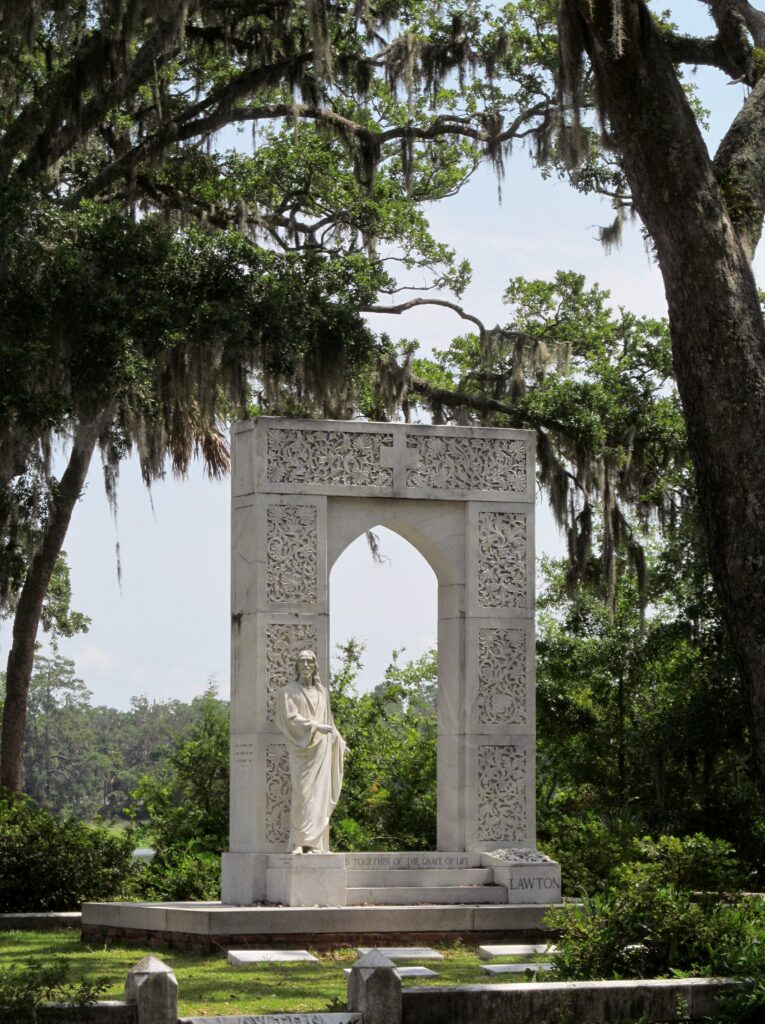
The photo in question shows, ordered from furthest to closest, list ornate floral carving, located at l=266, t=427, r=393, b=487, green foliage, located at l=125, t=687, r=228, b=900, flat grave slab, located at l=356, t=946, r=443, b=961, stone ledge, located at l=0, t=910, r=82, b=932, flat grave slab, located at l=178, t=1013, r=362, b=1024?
green foliage, located at l=125, t=687, r=228, b=900
stone ledge, located at l=0, t=910, r=82, b=932
ornate floral carving, located at l=266, t=427, r=393, b=487
flat grave slab, located at l=356, t=946, r=443, b=961
flat grave slab, located at l=178, t=1013, r=362, b=1024

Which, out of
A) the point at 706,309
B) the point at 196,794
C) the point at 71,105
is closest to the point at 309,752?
the point at 196,794

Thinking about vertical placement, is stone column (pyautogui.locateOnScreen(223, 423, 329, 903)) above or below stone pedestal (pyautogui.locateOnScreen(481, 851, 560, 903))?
above

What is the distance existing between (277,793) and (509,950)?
2.87 m

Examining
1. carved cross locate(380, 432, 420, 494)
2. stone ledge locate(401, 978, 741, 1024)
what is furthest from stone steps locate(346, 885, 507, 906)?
stone ledge locate(401, 978, 741, 1024)

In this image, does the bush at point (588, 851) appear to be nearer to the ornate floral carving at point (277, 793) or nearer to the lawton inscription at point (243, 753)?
the ornate floral carving at point (277, 793)

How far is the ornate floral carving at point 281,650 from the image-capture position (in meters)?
15.9

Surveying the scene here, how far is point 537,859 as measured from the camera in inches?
636

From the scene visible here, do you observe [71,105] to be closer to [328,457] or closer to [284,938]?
[328,457]

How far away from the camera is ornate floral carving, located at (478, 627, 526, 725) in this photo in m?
16.7

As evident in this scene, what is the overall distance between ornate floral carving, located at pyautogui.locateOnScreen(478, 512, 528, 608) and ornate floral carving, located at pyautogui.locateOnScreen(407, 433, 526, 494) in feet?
1.13

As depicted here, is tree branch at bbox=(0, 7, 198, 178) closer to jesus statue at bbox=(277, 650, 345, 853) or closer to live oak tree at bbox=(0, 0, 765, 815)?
live oak tree at bbox=(0, 0, 765, 815)

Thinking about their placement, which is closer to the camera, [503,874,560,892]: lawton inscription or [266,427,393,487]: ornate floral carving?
[503,874,560,892]: lawton inscription

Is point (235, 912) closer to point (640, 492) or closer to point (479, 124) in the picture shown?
point (640, 492)

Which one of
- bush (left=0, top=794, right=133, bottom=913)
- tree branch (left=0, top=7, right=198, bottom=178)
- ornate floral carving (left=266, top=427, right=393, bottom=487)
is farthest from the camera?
tree branch (left=0, top=7, right=198, bottom=178)
